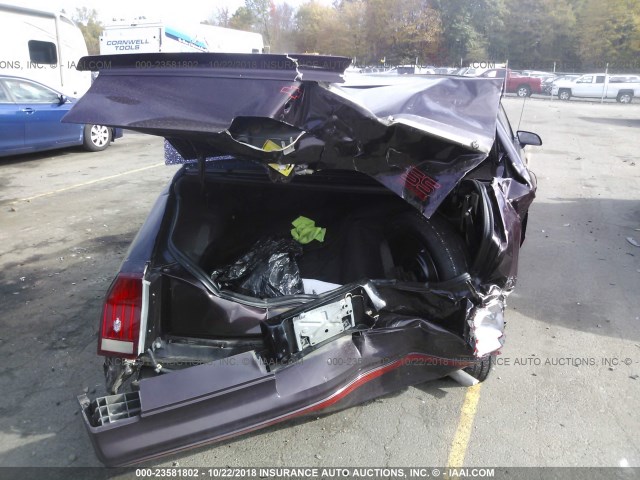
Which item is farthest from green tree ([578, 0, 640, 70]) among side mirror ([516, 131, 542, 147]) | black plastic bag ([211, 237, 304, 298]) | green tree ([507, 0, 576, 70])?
black plastic bag ([211, 237, 304, 298])

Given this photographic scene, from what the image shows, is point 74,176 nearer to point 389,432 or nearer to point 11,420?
point 11,420

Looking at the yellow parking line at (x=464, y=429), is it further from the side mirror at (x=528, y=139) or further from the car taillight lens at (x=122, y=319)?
the side mirror at (x=528, y=139)

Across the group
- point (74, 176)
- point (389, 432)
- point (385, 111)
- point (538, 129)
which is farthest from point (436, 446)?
point (538, 129)

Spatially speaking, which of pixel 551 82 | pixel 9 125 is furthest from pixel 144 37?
pixel 551 82

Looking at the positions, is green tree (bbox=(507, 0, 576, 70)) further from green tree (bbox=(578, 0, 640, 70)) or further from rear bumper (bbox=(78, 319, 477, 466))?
rear bumper (bbox=(78, 319, 477, 466))

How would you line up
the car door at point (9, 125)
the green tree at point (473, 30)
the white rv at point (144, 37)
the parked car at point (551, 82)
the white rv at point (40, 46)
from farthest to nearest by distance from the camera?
the green tree at point (473, 30)
the parked car at point (551, 82)
the white rv at point (144, 37)
the white rv at point (40, 46)
the car door at point (9, 125)

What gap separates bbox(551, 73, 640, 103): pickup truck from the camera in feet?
95.6

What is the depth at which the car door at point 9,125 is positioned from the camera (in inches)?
362

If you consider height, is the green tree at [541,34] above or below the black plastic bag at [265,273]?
above

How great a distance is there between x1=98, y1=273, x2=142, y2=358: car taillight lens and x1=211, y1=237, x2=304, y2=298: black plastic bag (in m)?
0.69

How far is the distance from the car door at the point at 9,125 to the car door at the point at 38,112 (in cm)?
7

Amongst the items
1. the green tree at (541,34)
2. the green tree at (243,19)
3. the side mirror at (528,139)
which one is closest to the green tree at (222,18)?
the green tree at (243,19)

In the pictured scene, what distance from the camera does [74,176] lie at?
8.98m

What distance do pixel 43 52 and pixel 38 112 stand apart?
525 centimetres
